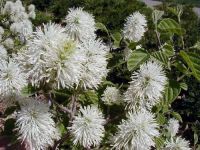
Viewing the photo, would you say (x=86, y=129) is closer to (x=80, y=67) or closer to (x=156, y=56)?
(x=80, y=67)

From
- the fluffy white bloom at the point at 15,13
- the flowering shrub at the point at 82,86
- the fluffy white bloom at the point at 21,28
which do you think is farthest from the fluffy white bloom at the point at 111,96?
the fluffy white bloom at the point at 15,13

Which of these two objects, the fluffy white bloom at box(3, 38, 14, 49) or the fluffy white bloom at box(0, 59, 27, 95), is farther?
the fluffy white bloom at box(3, 38, 14, 49)

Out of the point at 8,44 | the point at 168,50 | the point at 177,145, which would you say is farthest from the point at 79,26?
the point at 8,44

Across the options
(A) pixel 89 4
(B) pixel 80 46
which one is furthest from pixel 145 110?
(A) pixel 89 4

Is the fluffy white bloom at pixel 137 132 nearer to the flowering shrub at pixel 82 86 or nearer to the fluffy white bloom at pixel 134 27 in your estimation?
the flowering shrub at pixel 82 86

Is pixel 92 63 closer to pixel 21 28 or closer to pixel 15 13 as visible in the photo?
pixel 21 28

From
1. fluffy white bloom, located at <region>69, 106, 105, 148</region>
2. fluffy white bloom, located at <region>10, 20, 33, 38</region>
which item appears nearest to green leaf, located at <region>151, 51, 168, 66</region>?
fluffy white bloom, located at <region>69, 106, 105, 148</region>

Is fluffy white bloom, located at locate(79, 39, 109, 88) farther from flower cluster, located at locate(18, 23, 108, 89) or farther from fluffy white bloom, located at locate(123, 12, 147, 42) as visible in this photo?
Result: fluffy white bloom, located at locate(123, 12, 147, 42)
